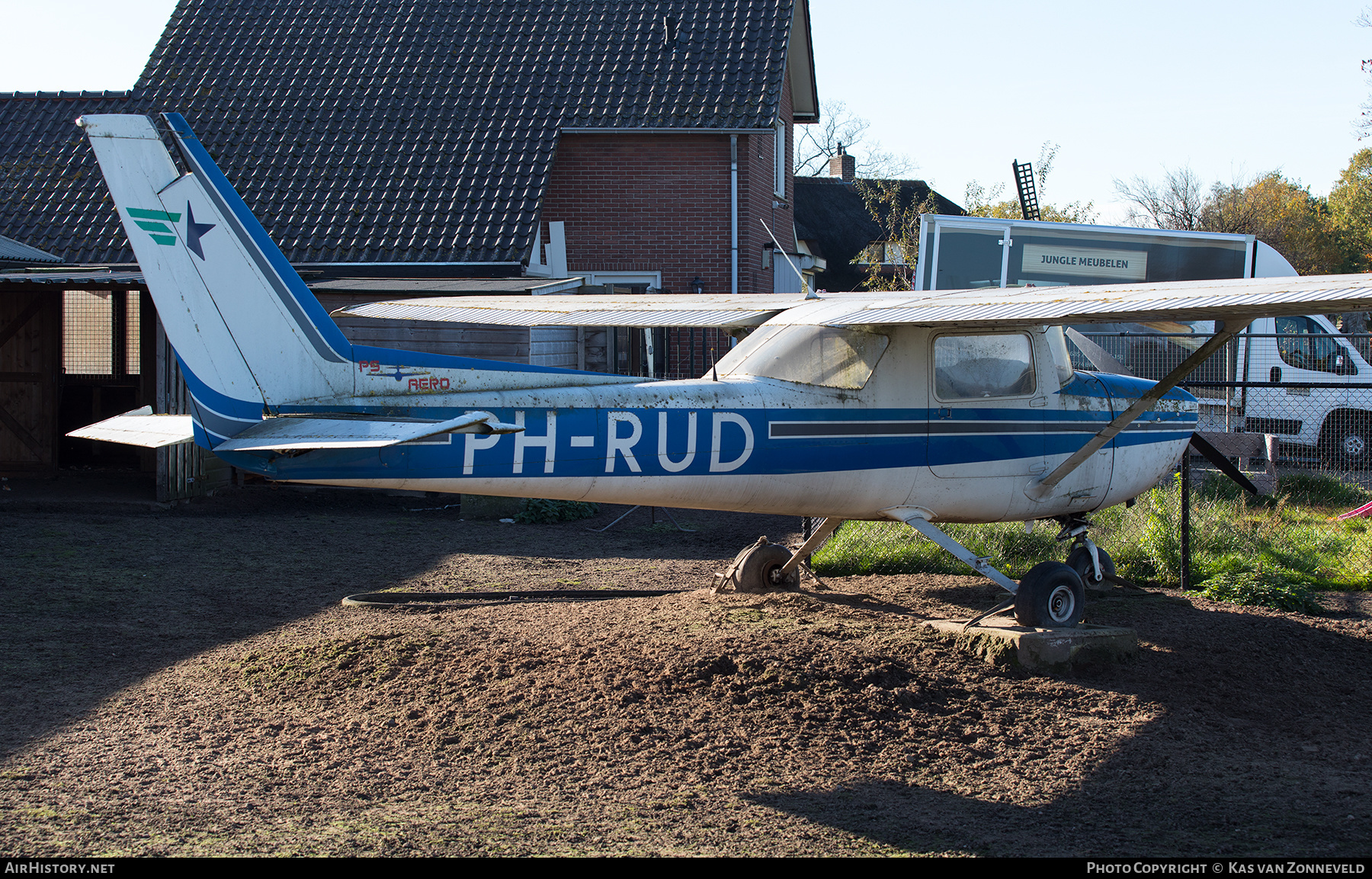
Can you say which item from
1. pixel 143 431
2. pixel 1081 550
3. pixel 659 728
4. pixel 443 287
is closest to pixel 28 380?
pixel 443 287

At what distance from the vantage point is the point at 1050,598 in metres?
6.88

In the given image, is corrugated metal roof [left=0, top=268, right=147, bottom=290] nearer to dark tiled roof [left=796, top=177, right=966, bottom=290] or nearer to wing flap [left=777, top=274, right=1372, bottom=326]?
wing flap [left=777, top=274, right=1372, bottom=326]

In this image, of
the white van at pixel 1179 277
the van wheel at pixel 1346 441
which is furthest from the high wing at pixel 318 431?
the van wheel at pixel 1346 441

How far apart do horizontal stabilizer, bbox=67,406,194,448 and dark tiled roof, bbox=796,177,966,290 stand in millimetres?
28594

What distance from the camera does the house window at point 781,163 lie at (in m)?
22.4

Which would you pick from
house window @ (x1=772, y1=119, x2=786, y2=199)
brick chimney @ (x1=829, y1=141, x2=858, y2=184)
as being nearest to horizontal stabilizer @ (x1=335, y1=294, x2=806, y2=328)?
house window @ (x1=772, y1=119, x2=786, y2=199)

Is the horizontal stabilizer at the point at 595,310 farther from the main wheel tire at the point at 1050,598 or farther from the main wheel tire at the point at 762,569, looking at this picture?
the main wheel tire at the point at 1050,598

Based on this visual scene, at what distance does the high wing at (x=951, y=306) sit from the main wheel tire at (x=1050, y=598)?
163 centimetres

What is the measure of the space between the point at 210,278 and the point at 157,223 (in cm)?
37

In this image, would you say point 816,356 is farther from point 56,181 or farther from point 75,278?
point 56,181

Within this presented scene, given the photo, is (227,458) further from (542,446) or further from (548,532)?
(548,532)

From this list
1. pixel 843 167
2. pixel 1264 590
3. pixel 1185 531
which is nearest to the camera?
pixel 1264 590
